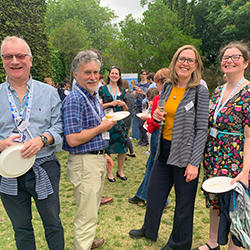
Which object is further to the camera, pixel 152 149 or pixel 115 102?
pixel 115 102

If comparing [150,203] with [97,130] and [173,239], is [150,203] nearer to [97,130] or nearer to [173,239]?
[173,239]

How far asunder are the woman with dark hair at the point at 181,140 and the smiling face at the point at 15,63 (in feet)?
4.49

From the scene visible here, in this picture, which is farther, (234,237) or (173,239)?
(173,239)

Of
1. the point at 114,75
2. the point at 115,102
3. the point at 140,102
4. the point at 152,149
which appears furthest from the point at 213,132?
the point at 140,102

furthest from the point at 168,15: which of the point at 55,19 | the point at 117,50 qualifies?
the point at 55,19

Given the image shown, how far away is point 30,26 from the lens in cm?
795

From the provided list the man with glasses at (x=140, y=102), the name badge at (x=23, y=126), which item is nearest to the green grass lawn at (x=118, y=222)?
the name badge at (x=23, y=126)

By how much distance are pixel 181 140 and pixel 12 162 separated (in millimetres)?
1636

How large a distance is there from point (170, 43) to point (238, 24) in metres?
5.70

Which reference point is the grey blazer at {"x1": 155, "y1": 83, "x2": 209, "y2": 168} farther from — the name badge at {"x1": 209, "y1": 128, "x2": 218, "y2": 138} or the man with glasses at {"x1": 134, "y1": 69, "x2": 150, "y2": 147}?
the man with glasses at {"x1": 134, "y1": 69, "x2": 150, "y2": 147}

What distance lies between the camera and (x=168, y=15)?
762 inches

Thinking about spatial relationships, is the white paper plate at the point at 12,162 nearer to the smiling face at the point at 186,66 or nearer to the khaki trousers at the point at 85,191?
the khaki trousers at the point at 85,191

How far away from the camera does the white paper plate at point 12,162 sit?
1.74 m

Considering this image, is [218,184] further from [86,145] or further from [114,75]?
[114,75]
